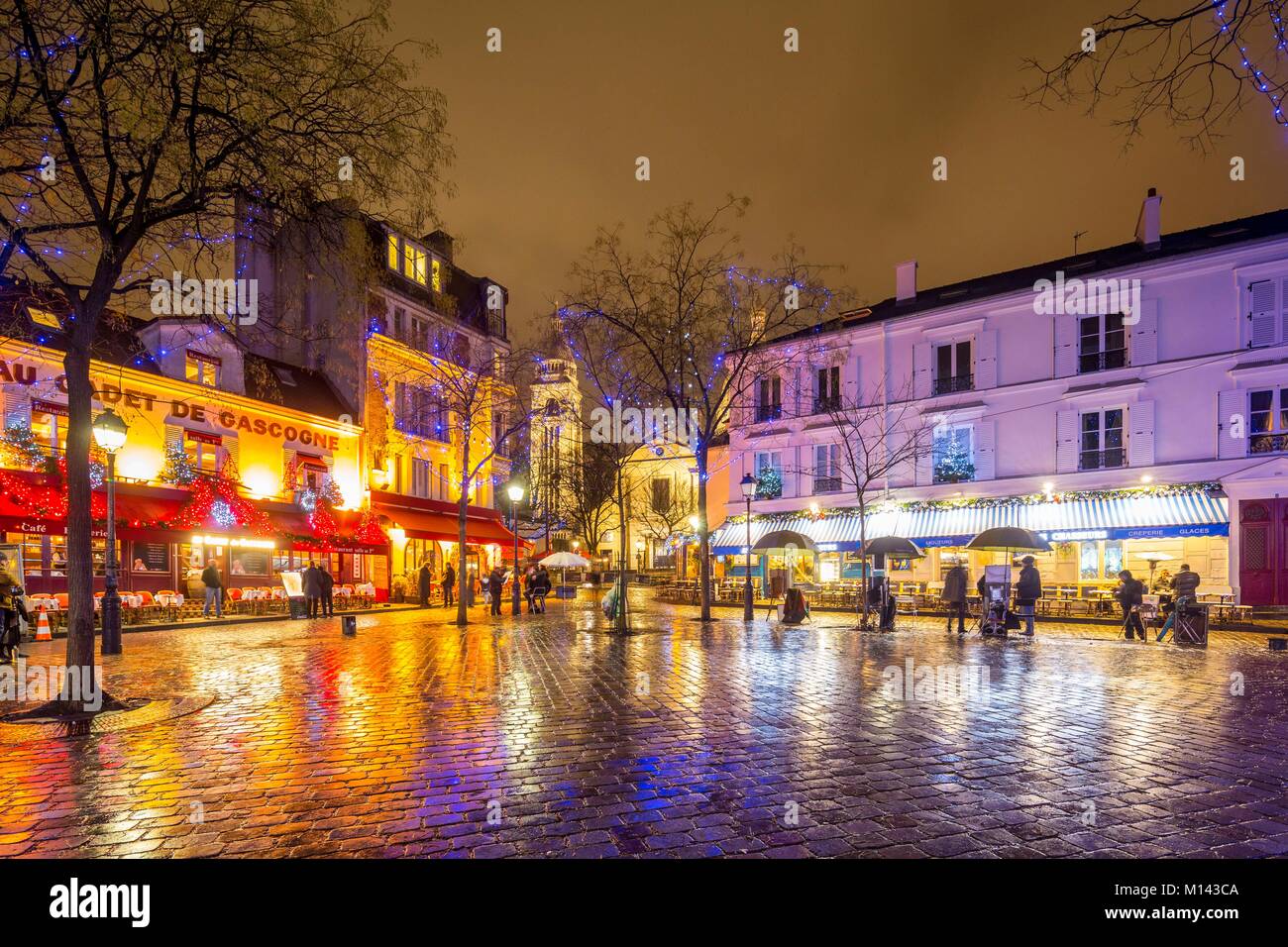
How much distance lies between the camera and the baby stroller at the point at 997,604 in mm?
17078

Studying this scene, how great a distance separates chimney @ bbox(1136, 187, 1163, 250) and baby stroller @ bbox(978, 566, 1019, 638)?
57.8ft

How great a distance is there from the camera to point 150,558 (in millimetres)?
22391

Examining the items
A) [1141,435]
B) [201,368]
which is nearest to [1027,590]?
[1141,435]

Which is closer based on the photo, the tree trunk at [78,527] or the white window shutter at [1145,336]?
the tree trunk at [78,527]

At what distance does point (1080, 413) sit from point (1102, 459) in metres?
1.83

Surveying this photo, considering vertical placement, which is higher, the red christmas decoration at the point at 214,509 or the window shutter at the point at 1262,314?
the window shutter at the point at 1262,314

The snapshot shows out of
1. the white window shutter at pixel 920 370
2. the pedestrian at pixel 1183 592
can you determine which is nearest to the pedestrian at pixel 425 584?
the white window shutter at pixel 920 370

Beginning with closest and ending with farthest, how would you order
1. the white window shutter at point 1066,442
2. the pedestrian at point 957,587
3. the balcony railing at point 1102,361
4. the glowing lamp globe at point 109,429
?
the glowing lamp globe at point 109,429, the pedestrian at point 957,587, the balcony railing at point 1102,361, the white window shutter at point 1066,442

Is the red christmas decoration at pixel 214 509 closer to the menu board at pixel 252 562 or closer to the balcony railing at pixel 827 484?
the menu board at pixel 252 562

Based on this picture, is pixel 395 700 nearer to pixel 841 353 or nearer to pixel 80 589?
pixel 80 589

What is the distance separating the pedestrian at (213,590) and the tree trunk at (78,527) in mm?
14412
